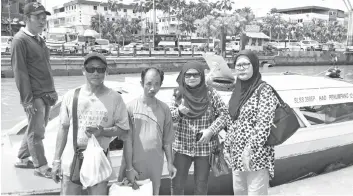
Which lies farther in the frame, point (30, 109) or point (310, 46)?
point (310, 46)

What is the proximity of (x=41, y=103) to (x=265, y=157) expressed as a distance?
2.16 m

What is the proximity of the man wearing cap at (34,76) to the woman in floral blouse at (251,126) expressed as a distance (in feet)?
5.96

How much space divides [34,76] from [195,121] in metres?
1.60

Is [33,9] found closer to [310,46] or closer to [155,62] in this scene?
[155,62]

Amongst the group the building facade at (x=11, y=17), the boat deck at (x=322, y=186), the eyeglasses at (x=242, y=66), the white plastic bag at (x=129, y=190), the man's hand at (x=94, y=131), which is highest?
the building facade at (x=11, y=17)

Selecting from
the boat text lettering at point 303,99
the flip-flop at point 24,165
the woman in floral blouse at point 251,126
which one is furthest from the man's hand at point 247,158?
the flip-flop at point 24,165

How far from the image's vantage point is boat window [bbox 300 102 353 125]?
4941 mm

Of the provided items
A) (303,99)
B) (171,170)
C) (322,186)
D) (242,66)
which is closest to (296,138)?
(303,99)

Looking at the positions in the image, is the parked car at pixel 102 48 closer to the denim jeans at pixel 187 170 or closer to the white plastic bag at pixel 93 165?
the denim jeans at pixel 187 170

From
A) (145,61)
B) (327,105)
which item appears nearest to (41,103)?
(327,105)

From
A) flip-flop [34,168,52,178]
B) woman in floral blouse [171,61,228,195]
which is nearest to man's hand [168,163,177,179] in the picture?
woman in floral blouse [171,61,228,195]

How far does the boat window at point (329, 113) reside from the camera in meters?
4.94

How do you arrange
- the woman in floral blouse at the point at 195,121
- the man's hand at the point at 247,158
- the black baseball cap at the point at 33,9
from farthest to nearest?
1. the black baseball cap at the point at 33,9
2. the woman in floral blouse at the point at 195,121
3. the man's hand at the point at 247,158

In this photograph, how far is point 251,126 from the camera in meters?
2.62
